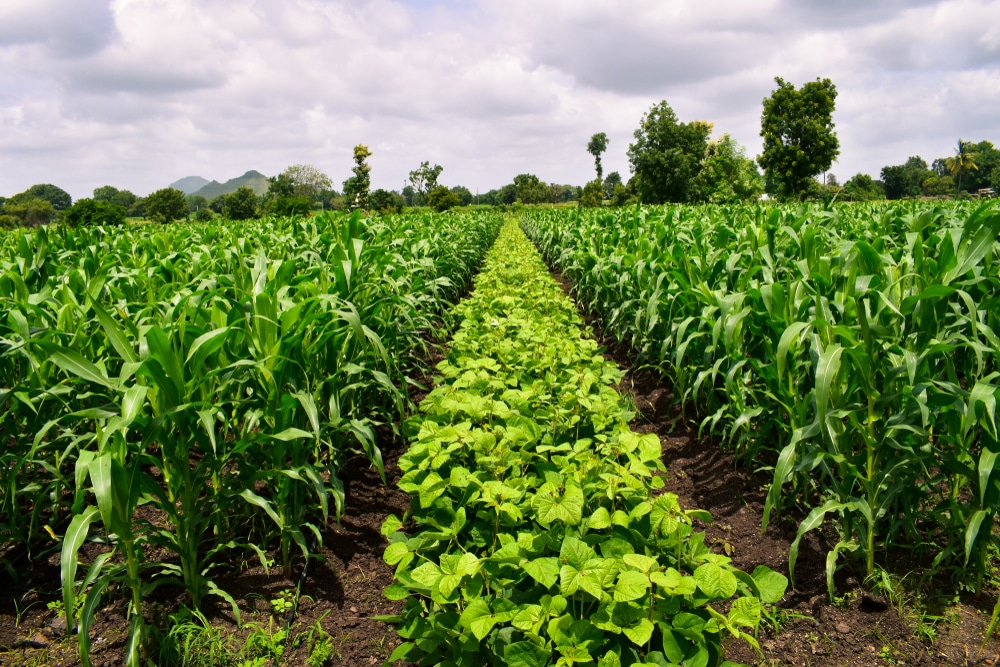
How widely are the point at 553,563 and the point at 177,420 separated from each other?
138 cm

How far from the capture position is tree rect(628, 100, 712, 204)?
5694 cm

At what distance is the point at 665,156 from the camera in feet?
187

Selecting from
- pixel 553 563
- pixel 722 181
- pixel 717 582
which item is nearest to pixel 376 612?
pixel 553 563

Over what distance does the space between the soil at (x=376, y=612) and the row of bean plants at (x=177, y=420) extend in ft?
0.42

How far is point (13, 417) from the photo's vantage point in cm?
270

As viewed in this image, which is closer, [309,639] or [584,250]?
[309,639]

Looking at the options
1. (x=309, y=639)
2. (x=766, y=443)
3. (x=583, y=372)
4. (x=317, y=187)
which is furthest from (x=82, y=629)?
(x=317, y=187)

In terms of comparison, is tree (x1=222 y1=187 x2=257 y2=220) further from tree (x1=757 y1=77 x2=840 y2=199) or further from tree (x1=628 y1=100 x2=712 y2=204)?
tree (x1=757 y1=77 x2=840 y2=199)

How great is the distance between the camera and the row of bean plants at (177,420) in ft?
6.46

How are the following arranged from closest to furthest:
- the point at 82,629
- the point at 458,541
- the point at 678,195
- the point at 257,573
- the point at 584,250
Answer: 1. the point at 82,629
2. the point at 458,541
3. the point at 257,573
4. the point at 584,250
5. the point at 678,195

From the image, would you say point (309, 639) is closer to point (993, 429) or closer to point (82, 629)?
point (82, 629)

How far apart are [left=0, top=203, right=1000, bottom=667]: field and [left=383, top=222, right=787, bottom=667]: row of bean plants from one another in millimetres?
10

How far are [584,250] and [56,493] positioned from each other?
6717 mm

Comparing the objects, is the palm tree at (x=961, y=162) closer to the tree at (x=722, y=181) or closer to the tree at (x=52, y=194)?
the tree at (x=722, y=181)
